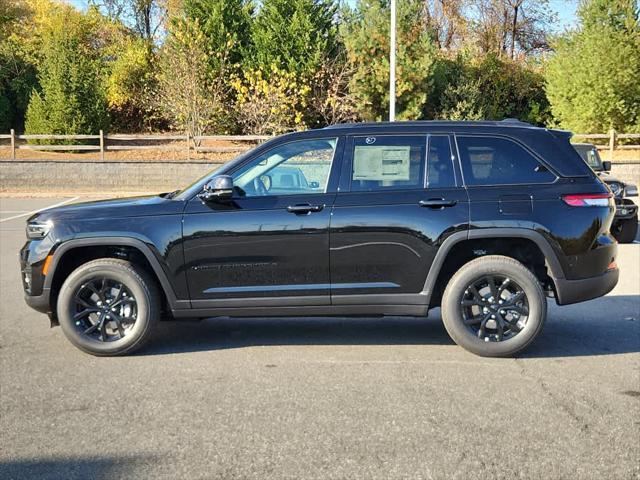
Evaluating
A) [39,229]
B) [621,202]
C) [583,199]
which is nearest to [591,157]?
[621,202]

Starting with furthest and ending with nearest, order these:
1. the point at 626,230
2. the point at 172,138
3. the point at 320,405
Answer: the point at 172,138, the point at 626,230, the point at 320,405

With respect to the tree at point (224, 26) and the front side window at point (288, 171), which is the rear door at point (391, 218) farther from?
the tree at point (224, 26)

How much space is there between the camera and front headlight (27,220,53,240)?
550 cm

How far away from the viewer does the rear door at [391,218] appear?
5328 mm

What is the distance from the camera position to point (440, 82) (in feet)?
105

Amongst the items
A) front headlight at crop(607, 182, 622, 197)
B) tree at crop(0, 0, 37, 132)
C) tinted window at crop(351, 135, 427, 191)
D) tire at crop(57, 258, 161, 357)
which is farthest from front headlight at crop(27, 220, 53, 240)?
tree at crop(0, 0, 37, 132)

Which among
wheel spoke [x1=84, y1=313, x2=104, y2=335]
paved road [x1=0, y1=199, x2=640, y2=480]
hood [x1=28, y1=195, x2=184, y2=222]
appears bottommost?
paved road [x1=0, y1=199, x2=640, y2=480]

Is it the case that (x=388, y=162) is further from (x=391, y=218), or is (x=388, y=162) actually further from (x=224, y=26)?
(x=224, y=26)

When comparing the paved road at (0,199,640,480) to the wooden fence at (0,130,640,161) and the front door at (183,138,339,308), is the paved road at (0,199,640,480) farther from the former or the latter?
the wooden fence at (0,130,640,161)

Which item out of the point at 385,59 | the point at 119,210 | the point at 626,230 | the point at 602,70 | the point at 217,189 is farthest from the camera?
the point at 385,59

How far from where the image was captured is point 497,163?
18.2 feet

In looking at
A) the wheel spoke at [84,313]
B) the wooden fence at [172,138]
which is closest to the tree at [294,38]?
the wooden fence at [172,138]

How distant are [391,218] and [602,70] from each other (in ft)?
88.7

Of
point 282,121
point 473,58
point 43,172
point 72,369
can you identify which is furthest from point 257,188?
point 473,58
